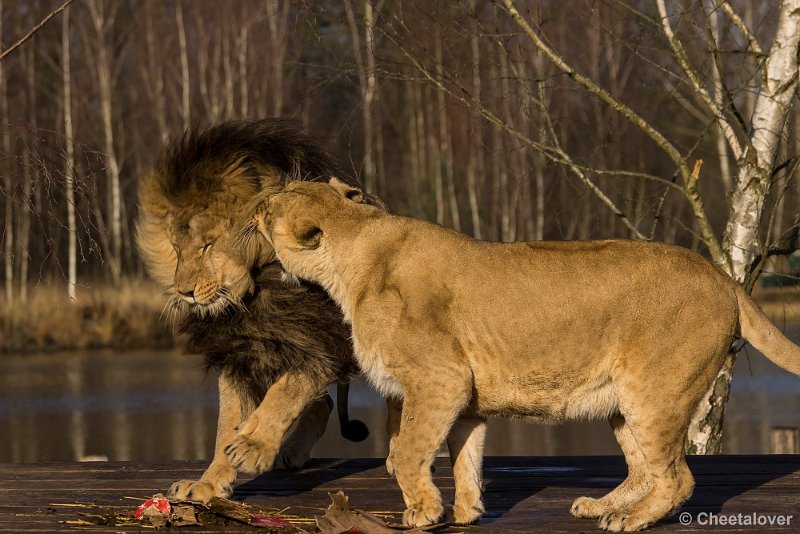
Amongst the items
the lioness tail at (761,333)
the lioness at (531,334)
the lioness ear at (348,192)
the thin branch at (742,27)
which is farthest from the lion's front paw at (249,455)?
the thin branch at (742,27)

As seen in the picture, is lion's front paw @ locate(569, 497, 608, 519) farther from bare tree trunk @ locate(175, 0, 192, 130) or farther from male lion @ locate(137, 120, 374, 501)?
bare tree trunk @ locate(175, 0, 192, 130)

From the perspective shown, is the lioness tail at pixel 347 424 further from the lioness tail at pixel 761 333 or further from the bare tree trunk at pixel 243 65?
the bare tree trunk at pixel 243 65

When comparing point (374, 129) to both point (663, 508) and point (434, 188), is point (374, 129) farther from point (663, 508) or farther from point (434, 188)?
point (663, 508)

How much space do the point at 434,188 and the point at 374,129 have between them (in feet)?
5.39

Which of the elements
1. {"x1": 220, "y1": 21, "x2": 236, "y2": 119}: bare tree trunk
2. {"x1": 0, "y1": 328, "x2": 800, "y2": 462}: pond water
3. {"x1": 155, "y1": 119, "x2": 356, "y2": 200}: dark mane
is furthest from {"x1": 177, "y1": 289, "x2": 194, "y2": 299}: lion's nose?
{"x1": 220, "y1": 21, "x2": 236, "y2": 119}: bare tree trunk

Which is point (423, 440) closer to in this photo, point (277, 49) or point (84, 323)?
point (84, 323)

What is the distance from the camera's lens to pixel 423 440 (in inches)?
160

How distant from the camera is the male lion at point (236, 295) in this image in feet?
15.9

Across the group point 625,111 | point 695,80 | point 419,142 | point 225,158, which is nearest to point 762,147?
point 695,80

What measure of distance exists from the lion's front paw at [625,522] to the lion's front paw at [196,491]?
4.88 feet

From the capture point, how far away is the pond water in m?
11.7

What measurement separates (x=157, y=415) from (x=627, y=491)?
402 inches

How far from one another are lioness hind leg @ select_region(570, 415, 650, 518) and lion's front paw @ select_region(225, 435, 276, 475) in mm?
1132

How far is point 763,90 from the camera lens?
6.68 metres
